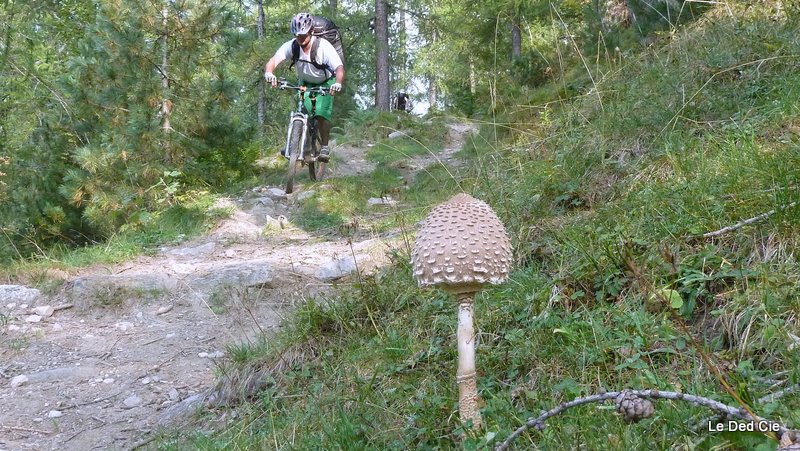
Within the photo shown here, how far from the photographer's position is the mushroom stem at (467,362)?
2123 millimetres

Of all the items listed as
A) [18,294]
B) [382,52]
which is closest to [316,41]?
[18,294]

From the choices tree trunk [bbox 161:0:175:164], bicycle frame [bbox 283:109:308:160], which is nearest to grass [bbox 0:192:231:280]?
tree trunk [bbox 161:0:175:164]

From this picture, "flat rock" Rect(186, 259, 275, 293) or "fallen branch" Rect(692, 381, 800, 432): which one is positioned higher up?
"fallen branch" Rect(692, 381, 800, 432)

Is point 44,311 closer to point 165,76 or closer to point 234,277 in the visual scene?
point 234,277

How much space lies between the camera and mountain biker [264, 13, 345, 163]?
8438 mm

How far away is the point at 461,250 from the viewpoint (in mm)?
1977

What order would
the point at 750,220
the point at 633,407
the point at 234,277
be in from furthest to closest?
the point at 234,277, the point at 750,220, the point at 633,407

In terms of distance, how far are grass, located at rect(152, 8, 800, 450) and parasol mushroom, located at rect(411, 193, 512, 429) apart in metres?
0.26

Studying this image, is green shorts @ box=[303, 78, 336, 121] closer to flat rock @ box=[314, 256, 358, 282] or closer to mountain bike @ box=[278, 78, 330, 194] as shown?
mountain bike @ box=[278, 78, 330, 194]

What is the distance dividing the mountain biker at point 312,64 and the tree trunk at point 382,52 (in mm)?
7780

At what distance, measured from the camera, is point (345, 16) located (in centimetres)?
1866

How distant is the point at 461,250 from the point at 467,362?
1.41ft

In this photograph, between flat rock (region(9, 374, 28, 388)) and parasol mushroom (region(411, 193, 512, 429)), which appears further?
flat rock (region(9, 374, 28, 388))

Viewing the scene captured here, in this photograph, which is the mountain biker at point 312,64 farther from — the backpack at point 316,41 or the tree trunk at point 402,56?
the tree trunk at point 402,56
